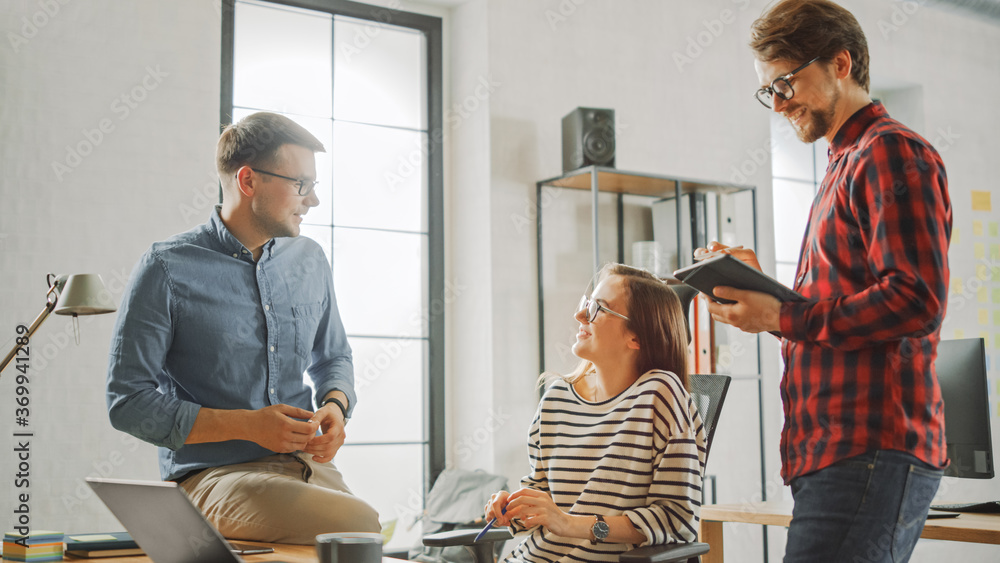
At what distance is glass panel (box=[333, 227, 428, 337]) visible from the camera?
11.8 feet

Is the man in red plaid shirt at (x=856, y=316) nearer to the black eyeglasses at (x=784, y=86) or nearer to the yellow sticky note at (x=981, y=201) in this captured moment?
the black eyeglasses at (x=784, y=86)

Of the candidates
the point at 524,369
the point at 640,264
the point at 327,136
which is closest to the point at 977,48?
the point at 640,264

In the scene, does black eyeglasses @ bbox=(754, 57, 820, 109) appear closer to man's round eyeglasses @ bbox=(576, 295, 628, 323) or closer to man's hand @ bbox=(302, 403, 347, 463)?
man's round eyeglasses @ bbox=(576, 295, 628, 323)

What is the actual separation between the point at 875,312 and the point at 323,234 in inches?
103

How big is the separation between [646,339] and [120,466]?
1.99 meters

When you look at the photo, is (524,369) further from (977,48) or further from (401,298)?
(977,48)

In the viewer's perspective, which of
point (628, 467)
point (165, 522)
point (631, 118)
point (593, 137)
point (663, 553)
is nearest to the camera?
point (165, 522)

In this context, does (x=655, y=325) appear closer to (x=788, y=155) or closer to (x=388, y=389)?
(x=388, y=389)

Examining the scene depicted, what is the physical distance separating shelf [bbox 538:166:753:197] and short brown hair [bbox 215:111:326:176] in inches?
69.5

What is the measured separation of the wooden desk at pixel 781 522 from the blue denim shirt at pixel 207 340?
1068 mm

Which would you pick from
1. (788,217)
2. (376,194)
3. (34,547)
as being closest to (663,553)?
(34,547)

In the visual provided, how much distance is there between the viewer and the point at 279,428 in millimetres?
1593

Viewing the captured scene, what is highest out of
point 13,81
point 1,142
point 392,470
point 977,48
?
point 977,48

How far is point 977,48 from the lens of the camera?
5180mm
